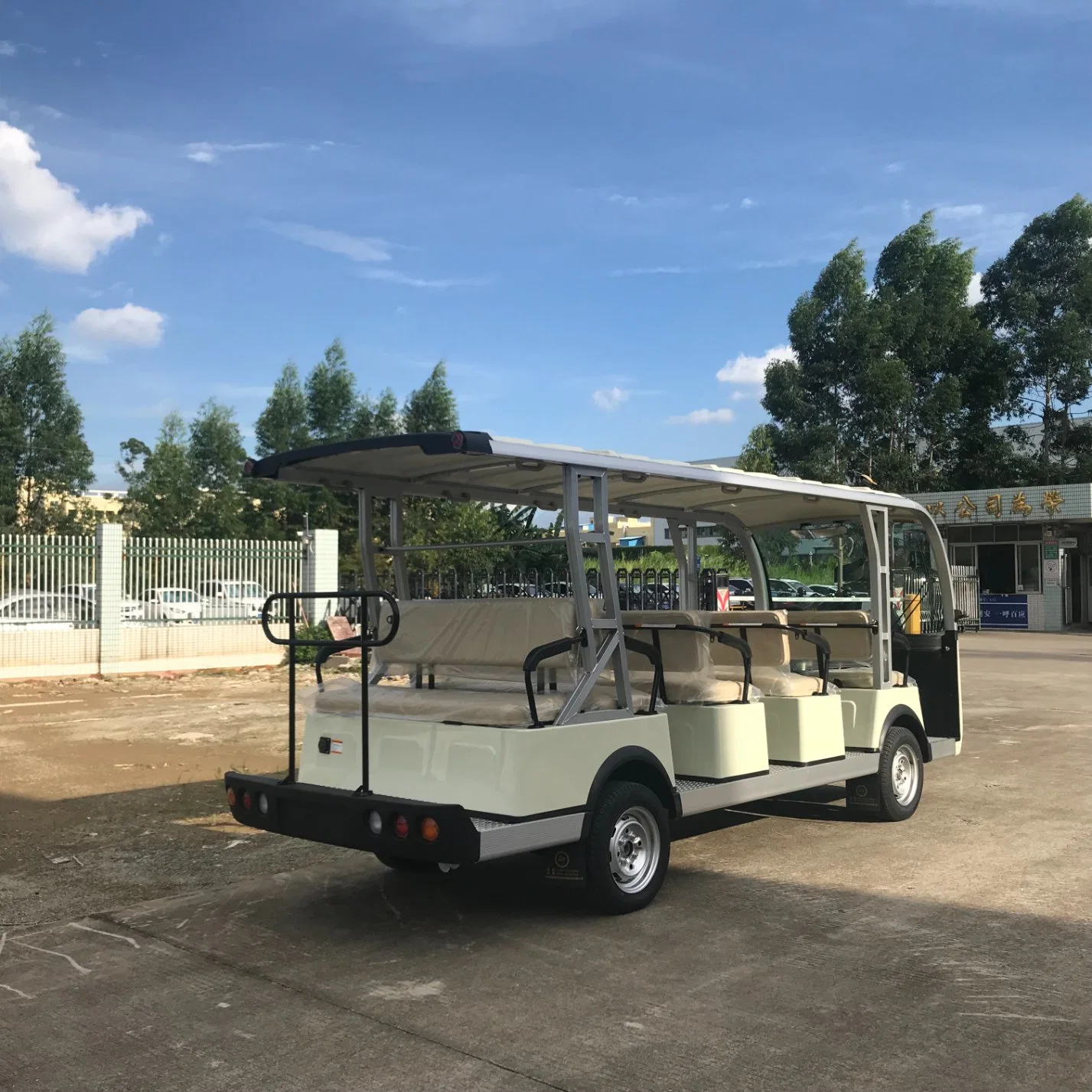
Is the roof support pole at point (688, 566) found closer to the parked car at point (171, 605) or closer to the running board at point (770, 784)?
the running board at point (770, 784)

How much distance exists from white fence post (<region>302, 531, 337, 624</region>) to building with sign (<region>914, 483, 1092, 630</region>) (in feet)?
61.9

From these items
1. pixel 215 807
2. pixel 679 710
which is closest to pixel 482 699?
pixel 679 710

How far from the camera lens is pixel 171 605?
20.4 metres

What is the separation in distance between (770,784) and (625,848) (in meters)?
1.25

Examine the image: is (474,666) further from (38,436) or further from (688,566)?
(38,436)

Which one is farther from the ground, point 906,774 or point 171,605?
point 171,605

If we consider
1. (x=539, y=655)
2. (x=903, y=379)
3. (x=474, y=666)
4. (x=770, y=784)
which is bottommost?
(x=770, y=784)

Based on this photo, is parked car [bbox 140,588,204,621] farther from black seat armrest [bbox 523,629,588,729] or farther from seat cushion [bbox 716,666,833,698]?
black seat armrest [bbox 523,629,588,729]

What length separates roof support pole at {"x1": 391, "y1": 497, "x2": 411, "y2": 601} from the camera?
6.85 meters

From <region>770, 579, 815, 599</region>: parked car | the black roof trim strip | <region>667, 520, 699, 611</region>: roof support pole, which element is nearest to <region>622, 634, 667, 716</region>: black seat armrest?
the black roof trim strip

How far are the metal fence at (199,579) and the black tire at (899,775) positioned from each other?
46.0 ft

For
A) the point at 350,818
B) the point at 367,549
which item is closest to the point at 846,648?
the point at 367,549

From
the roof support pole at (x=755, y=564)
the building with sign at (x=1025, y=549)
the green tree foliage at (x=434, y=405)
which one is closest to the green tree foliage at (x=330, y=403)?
the green tree foliage at (x=434, y=405)

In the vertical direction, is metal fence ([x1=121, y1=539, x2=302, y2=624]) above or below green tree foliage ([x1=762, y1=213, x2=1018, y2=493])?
below
